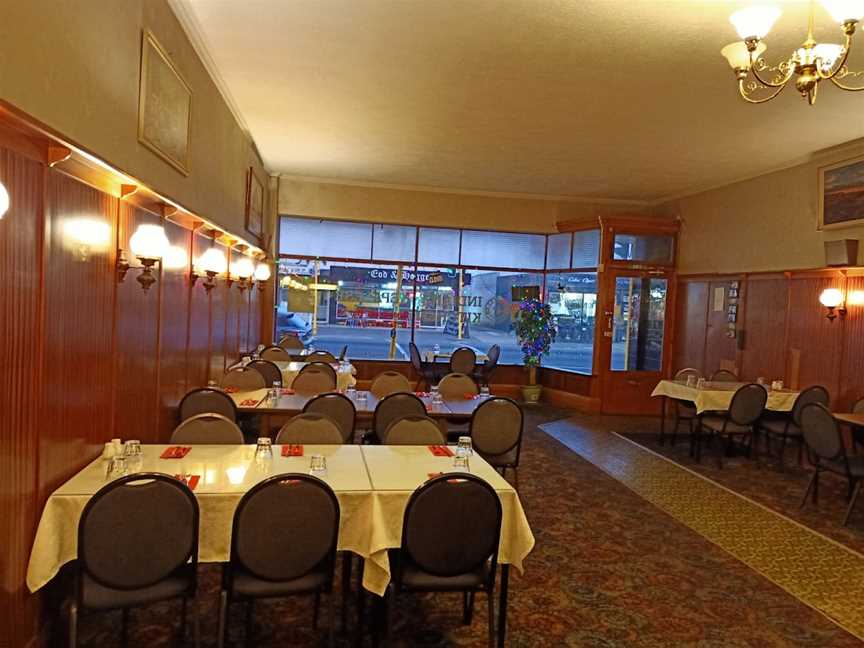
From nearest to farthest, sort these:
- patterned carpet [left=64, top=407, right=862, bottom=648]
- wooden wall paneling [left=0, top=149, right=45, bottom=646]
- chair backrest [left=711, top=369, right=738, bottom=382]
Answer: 1. wooden wall paneling [left=0, top=149, right=45, bottom=646]
2. patterned carpet [left=64, top=407, right=862, bottom=648]
3. chair backrest [left=711, top=369, right=738, bottom=382]

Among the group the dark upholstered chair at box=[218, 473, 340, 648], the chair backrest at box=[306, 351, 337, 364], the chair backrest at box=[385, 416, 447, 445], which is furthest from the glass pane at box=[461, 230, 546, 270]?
the dark upholstered chair at box=[218, 473, 340, 648]

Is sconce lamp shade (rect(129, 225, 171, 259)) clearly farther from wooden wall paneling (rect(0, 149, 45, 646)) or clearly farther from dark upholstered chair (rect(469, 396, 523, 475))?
dark upholstered chair (rect(469, 396, 523, 475))

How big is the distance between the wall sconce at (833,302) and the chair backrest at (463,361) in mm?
5105

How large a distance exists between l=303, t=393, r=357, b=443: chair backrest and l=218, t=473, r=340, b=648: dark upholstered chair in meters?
2.15

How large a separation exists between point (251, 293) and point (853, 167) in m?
7.68

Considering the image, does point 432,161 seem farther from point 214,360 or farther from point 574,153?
point 214,360

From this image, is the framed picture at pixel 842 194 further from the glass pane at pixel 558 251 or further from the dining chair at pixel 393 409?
the dining chair at pixel 393 409

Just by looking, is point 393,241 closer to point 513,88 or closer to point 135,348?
point 513,88

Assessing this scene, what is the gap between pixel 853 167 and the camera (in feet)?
21.4

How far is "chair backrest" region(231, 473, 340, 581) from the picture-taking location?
257 cm

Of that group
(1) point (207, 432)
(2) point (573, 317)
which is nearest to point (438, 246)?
(2) point (573, 317)

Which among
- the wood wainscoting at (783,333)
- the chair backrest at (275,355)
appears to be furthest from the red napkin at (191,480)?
the wood wainscoting at (783,333)

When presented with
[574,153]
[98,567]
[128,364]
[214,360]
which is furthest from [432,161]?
[98,567]

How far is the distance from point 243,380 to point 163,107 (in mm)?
2778
